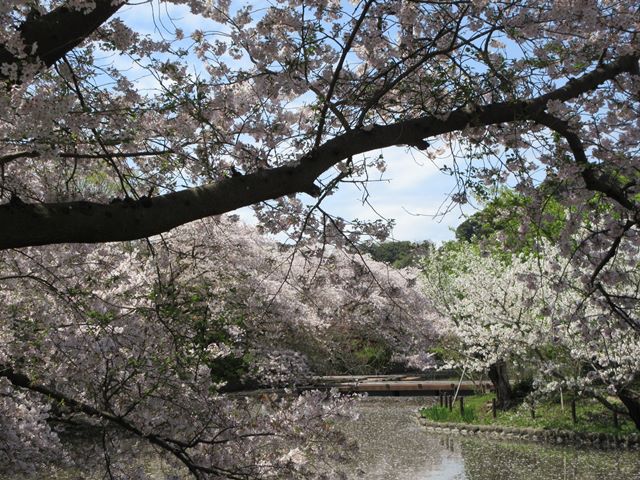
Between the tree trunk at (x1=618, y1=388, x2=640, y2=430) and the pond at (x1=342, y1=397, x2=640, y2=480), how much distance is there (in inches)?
33.9

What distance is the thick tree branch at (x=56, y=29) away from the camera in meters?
3.13

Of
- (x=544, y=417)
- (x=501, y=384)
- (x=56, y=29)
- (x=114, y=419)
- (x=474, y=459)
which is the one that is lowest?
(x=474, y=459)

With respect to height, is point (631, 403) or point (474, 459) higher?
point (631, 403)

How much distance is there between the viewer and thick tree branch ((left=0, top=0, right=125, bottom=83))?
3129 mm

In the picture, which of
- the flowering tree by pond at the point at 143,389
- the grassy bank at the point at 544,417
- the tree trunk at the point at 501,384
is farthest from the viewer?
the tree trunk at the point at 501,384

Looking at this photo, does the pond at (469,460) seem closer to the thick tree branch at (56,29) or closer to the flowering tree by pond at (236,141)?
the flowering tree by pond at (236,141)

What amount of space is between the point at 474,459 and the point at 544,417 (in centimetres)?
307

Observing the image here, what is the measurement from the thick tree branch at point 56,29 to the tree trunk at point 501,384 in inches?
607

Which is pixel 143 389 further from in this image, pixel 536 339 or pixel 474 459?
pixel 536 339

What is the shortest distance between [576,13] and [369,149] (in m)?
1.81

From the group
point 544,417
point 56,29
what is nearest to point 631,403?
point 544,417

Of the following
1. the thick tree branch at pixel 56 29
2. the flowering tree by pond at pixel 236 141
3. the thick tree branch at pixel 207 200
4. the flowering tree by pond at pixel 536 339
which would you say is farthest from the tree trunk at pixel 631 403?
the thick tree branch at pixel 56 29

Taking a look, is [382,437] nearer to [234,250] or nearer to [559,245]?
[234,250]

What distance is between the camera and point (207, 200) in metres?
2.87
